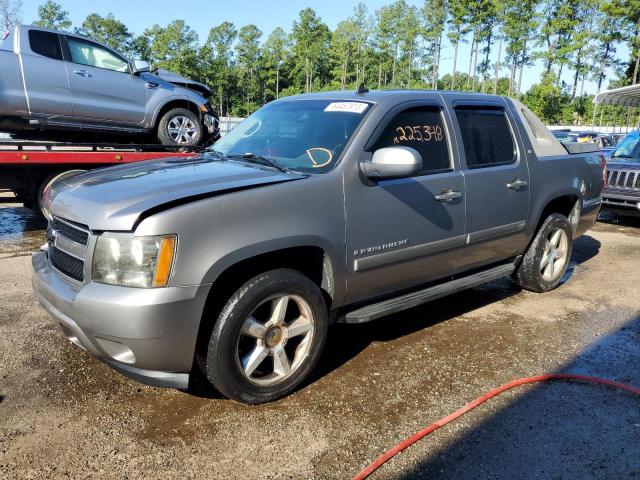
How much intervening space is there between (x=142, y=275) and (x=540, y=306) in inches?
145

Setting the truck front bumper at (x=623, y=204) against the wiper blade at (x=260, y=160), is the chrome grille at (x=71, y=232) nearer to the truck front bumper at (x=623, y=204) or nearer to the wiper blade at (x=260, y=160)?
the wiper blade at (x=260, y=160)

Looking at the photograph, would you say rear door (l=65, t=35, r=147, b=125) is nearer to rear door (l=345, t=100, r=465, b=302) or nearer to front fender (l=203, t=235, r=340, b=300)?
rear door (l=345, t=100, r=465, b=302)

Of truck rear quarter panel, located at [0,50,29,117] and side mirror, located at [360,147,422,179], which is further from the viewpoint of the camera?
truck rear quarter panel, located at [0,50,29,117]

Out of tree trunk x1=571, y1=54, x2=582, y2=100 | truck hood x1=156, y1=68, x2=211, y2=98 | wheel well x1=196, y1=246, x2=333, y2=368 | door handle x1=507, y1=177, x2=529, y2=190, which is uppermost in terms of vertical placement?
tree trunk x1=571, y1=54, x2=582, y2=100

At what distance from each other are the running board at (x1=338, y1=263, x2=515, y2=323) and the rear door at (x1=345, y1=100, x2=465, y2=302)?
9 centimetres

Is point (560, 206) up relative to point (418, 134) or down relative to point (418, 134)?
down

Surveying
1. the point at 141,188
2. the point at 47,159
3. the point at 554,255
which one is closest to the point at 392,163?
the point at 141,188

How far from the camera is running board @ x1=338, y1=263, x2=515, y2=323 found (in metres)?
3.37

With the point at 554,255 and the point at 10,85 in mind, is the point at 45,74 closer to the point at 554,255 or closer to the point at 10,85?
the point at 10,85

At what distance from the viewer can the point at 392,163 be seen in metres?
3.12

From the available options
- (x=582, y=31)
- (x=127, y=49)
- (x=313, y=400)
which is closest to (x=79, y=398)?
(x=313, y=400)

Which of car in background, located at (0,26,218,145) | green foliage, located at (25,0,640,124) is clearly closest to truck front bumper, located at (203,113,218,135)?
car in background, located at (0,26,218,145)

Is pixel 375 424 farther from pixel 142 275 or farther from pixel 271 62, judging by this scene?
pixel 271 62

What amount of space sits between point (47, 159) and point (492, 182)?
5.31 meters
